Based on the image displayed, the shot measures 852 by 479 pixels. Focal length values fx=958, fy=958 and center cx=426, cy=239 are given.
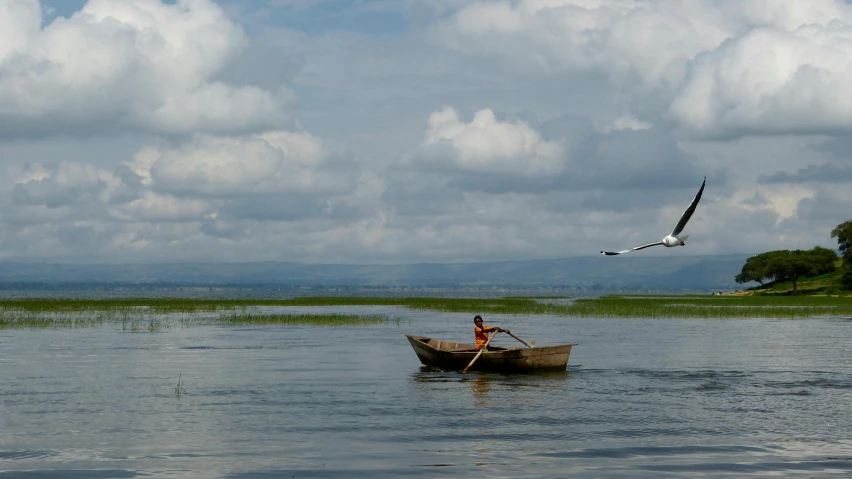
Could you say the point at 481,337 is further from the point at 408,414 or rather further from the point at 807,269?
the point at 807,269

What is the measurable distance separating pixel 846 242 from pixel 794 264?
44.6 ft

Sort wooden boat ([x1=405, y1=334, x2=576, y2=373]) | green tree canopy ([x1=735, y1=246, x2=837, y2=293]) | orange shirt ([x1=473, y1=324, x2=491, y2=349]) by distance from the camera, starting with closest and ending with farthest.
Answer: wooden boat ([x1=405, y1=334, x2=576, y2=373]) → orange shirt ([x1=473, y1=324, x2=491, y2=349]) → green tree canopy ([x1=735, y1=246, x2=837, y2=293])

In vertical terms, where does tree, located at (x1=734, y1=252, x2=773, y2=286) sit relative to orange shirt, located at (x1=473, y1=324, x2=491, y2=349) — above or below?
above

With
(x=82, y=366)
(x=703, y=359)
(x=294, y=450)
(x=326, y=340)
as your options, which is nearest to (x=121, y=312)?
(x=326, y=340)

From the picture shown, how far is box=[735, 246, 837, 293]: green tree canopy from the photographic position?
136 metres

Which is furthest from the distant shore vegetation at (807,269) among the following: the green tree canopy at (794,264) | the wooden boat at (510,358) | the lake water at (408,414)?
the wooden boat at (510,358)

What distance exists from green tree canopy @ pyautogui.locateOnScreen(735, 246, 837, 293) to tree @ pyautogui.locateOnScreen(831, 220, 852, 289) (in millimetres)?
9463

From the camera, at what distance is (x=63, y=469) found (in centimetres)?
1847

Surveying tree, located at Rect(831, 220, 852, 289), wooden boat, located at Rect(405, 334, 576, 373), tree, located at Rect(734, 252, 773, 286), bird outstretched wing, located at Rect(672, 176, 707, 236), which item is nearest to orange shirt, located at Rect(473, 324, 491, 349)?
wooden boat, located at Rect(405, 334, 576, 373)

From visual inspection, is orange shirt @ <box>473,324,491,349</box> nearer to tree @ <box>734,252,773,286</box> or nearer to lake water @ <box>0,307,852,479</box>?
lake water @ <box>0,307,852,479</box>

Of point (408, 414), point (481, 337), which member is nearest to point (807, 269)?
point (481, 337)

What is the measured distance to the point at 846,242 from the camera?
122000 millimetres

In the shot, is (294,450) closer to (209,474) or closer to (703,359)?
(209,474)

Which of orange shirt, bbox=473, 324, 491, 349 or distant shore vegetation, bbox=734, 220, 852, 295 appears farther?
distant shore vegetation, bbox=734, 220, 852, 295
